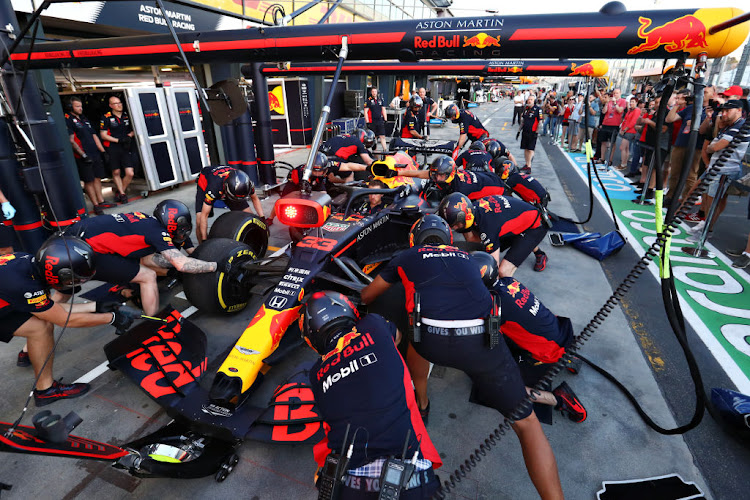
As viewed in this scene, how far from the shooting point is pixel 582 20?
256cm

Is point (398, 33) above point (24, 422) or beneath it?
above

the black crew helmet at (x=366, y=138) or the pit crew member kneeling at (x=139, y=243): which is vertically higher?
the black crew helmet at (x=366, y=138)

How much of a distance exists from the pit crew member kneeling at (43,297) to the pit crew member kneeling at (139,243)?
0.61 metres

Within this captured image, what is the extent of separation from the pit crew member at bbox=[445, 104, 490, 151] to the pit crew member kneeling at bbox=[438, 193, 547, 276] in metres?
5.08

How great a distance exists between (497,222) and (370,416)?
2.89 metres

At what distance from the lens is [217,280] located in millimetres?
3965

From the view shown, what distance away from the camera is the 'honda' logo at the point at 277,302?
332 centimetres

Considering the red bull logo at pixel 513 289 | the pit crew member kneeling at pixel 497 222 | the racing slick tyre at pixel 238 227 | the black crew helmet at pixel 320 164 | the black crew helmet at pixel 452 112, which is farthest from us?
the black crew helmet at pixel 452 112

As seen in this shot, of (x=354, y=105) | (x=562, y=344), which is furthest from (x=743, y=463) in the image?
(x=354, y=105)

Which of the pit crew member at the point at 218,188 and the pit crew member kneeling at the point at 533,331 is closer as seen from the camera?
the pit crew member kneeling at the point at 533,331

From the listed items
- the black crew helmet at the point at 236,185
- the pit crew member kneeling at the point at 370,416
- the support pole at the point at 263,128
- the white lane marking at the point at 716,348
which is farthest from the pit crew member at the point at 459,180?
the support pole at the point at 263,128

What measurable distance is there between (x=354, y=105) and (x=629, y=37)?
16.1m

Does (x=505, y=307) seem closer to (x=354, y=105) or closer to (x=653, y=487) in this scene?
(x=653, y=487)

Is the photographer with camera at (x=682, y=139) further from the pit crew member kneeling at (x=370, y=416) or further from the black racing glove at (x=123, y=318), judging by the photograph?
the black racing glove at (x=123, y=318)
